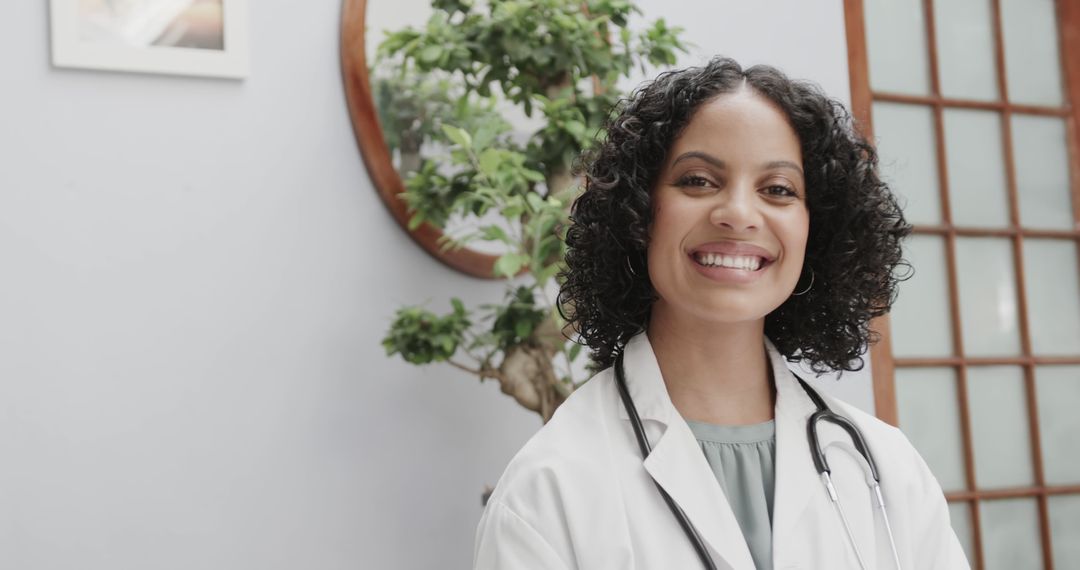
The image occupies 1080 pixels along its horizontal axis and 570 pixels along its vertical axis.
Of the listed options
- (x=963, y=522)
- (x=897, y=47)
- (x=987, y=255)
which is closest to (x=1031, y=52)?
(x=897, y=47)

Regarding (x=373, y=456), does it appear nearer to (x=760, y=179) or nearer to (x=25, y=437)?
(x=25, y=437)

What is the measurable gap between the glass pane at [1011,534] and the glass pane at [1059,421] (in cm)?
13

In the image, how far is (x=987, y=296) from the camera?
3383mm

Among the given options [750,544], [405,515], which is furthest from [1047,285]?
[750,544]

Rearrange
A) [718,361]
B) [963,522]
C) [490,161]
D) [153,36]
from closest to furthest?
[718,361], [490,161], [153,36], [963,522]

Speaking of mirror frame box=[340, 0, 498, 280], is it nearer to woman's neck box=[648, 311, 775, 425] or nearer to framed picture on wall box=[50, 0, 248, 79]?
framed picture on wall box=[50, 0, 248, 79]

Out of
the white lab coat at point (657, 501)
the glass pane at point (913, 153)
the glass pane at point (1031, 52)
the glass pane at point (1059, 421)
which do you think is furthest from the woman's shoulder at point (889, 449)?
the glass pane at point (1031, 52)

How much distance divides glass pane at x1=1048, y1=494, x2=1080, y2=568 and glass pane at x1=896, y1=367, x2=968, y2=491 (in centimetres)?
32

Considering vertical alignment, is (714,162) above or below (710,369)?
above

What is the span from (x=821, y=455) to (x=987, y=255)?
233 cm

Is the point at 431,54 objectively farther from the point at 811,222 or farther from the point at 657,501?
the point at 657,501

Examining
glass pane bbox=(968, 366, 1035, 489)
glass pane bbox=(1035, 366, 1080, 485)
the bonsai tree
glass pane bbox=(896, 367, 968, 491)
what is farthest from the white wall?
glass pane bbox=(1035, 366, 1080, 485)

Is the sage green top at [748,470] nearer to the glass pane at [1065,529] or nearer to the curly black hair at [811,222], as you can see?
the curly black hair at [811,222]

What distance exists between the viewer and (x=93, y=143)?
250 centimetres
